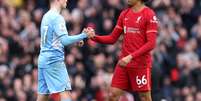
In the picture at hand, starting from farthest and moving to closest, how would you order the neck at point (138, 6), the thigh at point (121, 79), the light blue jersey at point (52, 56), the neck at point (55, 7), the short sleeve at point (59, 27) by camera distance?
1. the thigh at point (121, 79)
2. the neck at point (138, 6)
3. the neck at point (55, 7)
4. the light blue jersey at point (52, 56)
5. the short sleeve at point (59, 27)

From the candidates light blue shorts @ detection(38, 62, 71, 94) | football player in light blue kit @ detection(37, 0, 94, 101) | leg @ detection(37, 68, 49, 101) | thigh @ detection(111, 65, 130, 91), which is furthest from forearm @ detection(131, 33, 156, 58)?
leg @ detection(37, 68, 49, 101)

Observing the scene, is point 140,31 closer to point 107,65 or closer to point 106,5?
point 107,65

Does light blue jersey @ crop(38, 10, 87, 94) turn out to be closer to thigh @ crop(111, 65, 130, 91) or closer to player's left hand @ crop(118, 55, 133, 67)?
player's left hand @ crop(118, 55, 133, 67)

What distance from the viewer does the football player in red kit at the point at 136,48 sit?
61.1 feet

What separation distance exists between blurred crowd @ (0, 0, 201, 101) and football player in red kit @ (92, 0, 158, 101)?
4.55 m

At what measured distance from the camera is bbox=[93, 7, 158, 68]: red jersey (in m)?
18.5

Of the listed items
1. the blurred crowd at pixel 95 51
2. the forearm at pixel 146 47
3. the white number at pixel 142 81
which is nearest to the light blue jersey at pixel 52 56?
the forearm at pixel 146 47

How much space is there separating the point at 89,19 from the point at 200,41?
115 inches

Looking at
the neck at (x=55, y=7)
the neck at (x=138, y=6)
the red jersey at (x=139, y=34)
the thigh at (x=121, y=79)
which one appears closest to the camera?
the neck at (x=55, y=7)

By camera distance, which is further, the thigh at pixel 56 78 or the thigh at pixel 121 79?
the thigh at pixel 121 79

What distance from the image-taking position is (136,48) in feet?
61.5

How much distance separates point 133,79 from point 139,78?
104 mm

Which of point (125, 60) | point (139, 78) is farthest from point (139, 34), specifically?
point (139, 78)

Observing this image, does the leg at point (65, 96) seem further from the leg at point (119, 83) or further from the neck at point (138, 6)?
the neck at point (138, 6)
